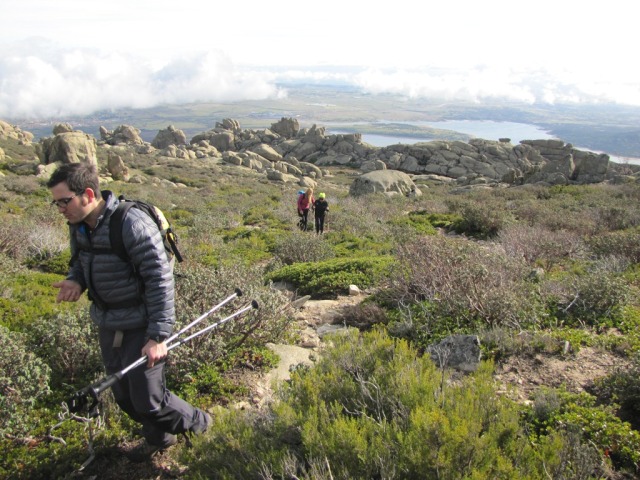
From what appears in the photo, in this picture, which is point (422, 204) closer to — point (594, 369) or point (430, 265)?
point (430, 265)

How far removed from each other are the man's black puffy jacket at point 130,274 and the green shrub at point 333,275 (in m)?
4.49

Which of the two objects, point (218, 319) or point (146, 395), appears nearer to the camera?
point (146, 395)

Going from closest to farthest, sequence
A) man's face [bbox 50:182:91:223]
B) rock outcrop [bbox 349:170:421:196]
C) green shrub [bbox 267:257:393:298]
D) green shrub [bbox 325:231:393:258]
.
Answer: man's face [bbox 50:182:91:223], green shrub [bbox 267:257:393:298], green shrub [bbox 325:231:393:258], rock outcrop [bbox 349:170:421:196]

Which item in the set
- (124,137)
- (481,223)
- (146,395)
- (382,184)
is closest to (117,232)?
(146,395)

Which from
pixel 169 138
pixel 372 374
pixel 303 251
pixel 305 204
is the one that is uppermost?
pixel 372 374

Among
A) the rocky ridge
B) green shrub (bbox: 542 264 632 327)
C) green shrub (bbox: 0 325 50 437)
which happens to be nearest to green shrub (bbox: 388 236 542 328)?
green shrub (bbox: 542 264 632 327)

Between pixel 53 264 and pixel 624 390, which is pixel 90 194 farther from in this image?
pixel 53 264

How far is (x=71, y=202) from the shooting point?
2801 mm

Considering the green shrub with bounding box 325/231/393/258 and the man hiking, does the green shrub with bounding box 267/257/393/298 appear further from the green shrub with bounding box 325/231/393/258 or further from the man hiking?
the man hiking

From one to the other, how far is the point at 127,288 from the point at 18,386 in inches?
67.2

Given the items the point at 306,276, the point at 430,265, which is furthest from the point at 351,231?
the point at 430,265

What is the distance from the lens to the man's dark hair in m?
2.78

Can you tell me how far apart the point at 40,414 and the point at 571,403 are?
4537mm

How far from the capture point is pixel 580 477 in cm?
213
